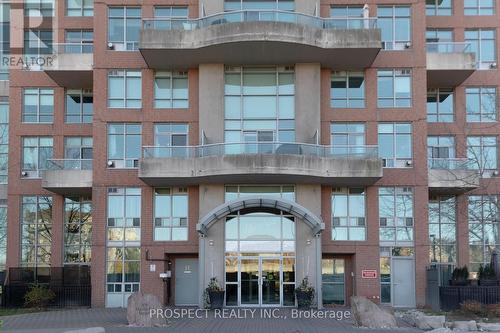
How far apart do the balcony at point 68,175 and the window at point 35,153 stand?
3151mm

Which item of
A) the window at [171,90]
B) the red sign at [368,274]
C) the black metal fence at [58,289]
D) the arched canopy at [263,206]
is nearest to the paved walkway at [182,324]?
the black metal fence at [58,289]

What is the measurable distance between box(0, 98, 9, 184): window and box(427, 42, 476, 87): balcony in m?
22.6

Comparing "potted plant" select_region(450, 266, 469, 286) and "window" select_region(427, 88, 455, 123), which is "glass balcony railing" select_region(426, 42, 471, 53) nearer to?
"window" select_region(427, 88, 455, 123)

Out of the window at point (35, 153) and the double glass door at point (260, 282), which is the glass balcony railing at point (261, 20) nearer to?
the window at point (35, 153)

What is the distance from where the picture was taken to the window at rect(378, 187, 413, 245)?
101 ft

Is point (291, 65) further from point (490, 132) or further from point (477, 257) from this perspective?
point (477, 257)

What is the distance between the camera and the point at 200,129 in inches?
1201

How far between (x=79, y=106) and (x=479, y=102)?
69.0 ft

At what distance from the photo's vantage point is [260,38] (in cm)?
2805

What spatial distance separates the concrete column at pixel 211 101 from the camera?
30422 mm

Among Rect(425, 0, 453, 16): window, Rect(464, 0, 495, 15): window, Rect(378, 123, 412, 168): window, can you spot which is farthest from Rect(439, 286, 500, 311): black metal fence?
Rect(464, 0, 495, 15): window

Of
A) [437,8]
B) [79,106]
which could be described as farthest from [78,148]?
[437,8]

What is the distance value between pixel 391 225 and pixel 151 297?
12.9 m

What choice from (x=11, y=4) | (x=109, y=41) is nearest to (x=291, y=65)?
(x=109, y=41)
